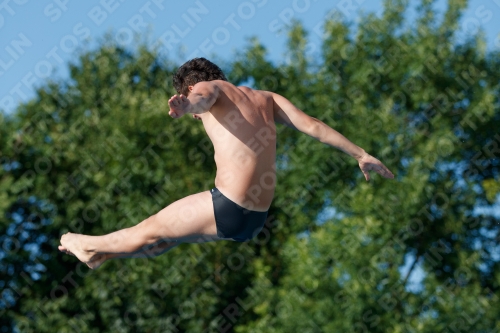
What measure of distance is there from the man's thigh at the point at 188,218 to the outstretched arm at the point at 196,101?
533 millimetres

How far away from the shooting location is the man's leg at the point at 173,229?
420cm

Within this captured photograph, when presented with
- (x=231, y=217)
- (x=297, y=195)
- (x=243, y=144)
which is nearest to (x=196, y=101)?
(x=243, y=144)

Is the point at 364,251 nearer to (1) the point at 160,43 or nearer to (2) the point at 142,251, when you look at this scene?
(1) the point at 160,43

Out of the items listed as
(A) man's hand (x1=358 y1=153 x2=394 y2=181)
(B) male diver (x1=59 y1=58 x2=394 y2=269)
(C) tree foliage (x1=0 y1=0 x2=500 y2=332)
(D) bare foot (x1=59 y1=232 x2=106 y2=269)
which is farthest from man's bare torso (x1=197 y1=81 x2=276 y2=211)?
(C) tree foliage (x1=0 y1=0 x2=500 y2=332)

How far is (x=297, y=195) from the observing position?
16.0 metres

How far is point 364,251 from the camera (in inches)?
534

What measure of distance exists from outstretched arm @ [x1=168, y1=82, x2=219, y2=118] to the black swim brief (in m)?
0.51

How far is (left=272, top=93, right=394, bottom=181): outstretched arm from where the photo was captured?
4.23 meters

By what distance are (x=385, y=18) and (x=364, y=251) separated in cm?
583

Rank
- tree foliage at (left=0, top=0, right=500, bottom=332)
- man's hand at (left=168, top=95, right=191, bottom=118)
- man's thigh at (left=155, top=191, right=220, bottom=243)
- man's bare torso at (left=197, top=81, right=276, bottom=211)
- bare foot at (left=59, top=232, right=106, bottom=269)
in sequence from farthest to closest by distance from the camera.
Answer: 1. tree foliage at (left=0, top=0, right=500, bottom=332)
2. bare foot at (left=59, top=232, right=106, bottom=269)
3. man's thigh at (left=155, top=191, right=220, bottom=243)
4. man's bare torso at (left=197, top=81, right=276, bottom=211)
5. man's hand at (left=168, top=95, right=191, bottom=118)

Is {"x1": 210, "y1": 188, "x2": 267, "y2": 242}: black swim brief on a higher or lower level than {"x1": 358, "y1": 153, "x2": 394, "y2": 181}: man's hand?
higher

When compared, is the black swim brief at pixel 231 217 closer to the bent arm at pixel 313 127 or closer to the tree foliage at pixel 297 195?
the bent arm at pixel 313 127

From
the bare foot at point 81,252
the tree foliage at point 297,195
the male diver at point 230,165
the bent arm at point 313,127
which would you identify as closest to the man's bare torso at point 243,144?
the male diver at point 230,165

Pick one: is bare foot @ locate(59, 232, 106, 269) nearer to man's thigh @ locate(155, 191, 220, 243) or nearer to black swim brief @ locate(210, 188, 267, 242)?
man's thigh @ locate(155, 191, 220, 243)
